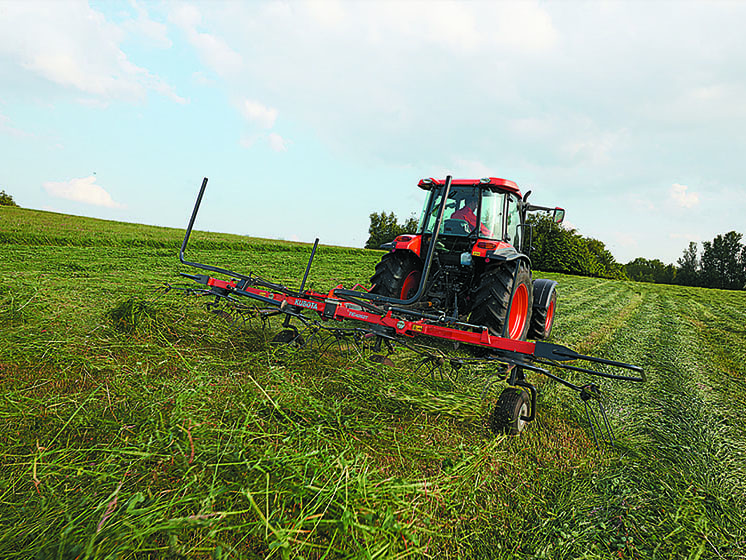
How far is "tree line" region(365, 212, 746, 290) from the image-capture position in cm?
4512

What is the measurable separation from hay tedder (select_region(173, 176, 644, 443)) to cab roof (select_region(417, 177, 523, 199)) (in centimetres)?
1

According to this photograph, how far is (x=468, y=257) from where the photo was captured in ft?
14.1

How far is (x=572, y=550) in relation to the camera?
1.86 metres

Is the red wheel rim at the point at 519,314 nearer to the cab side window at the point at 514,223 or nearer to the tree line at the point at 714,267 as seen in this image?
the cab side window at the point at 514,223

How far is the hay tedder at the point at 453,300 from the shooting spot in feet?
9.59

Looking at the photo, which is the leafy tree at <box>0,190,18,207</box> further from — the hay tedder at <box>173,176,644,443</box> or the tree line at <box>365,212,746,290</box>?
the hay tedder at <box>173,176,644,443</box>

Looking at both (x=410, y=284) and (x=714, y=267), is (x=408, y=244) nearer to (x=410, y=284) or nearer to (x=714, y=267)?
(x=410, y=284)

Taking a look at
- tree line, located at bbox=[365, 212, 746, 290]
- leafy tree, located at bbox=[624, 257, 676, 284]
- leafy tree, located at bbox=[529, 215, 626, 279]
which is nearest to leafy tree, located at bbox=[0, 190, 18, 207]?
tree line, located at bbox=[365, 212, 746, 290]

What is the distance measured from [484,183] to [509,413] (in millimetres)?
2825

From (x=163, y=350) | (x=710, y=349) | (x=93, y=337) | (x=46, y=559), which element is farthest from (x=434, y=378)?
(x=710, y=349)

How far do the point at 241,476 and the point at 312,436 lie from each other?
456mm

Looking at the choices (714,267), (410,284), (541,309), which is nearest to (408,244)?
(410,284)

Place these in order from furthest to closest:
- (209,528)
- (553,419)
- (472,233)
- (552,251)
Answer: (552,251)
(472,233)
(553,419)
(209,528)

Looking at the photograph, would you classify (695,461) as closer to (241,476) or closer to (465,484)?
(465,484)
